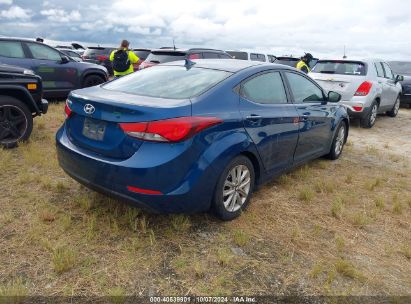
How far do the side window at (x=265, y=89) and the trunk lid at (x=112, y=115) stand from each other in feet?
2.71

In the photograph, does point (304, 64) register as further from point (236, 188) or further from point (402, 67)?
point (236, 188)

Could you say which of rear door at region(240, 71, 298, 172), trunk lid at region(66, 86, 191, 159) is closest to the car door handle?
rear door at region(240, 71, 298, 172)

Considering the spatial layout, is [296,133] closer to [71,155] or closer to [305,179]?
[305,179]

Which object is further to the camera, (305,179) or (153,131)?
(305,179)

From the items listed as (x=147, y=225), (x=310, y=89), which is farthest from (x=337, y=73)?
(x=147, y=225)

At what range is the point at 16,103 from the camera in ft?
17.5

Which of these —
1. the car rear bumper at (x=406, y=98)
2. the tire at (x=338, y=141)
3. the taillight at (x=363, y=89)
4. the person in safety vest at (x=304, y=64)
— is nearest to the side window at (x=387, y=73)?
the taillight at (x=363, y=89)

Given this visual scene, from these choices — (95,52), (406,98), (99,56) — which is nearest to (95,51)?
(95,52)

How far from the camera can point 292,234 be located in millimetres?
3496

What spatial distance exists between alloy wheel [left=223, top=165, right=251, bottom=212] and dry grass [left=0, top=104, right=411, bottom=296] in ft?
0.59

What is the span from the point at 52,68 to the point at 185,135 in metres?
7.35

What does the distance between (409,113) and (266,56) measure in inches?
275

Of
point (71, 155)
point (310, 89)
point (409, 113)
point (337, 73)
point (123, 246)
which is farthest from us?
point (409, 113)

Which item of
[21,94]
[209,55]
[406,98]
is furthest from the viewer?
[406,98]
